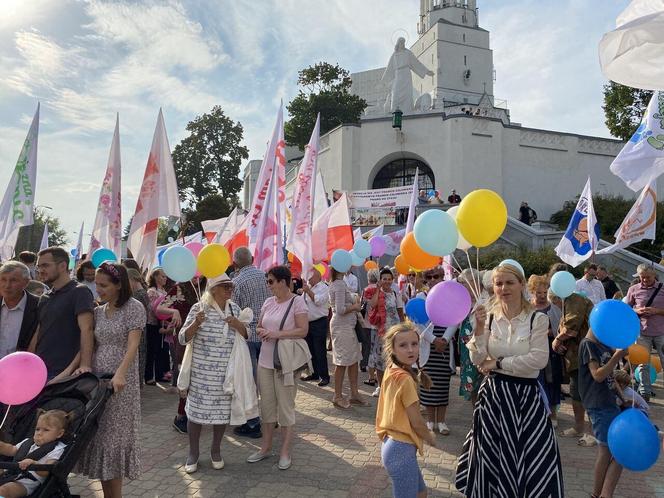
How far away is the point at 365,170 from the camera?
2986cm


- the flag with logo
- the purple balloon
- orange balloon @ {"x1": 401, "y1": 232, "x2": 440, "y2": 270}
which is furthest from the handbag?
the flag with logo

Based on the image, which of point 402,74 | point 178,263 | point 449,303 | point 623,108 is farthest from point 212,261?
point 402,74

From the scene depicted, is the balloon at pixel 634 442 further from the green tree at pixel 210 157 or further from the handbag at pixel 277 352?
the green tree at pixel 210 157

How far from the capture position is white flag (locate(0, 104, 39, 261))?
6.82 meters

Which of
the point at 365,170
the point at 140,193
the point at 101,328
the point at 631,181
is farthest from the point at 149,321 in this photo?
the point at 365,170

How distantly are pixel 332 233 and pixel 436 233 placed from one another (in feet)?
16.8

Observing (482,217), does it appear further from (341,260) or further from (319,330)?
(319,330)

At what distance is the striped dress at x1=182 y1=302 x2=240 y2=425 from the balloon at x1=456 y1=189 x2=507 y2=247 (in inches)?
92.8

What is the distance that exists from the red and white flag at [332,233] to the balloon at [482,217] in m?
4.82

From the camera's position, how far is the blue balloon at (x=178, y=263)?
4816 mm

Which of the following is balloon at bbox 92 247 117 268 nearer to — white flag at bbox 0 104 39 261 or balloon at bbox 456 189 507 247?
white flag at bbox 0 104 39 261

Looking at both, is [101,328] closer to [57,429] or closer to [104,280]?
[104,280]

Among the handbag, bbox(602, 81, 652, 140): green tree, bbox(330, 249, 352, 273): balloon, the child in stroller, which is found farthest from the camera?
bbox(602, 81, 652, 140): green tree

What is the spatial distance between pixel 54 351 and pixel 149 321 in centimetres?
396
